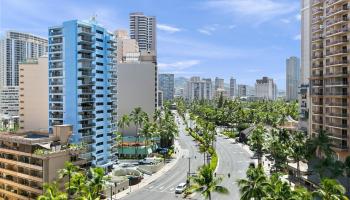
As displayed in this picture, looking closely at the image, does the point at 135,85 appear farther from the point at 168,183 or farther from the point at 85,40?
the point at 168,183

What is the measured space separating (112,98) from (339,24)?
67.2 metres

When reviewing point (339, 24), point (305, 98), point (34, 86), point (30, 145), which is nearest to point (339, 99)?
point (339, 24)

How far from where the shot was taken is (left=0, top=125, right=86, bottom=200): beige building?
259ft

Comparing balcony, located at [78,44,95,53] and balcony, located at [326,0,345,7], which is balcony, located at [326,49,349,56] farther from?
balcony, located at [78,44,95,53]

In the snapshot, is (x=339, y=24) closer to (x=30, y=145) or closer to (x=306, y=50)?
(x=306, y=50)

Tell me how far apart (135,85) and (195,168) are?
59599 mm

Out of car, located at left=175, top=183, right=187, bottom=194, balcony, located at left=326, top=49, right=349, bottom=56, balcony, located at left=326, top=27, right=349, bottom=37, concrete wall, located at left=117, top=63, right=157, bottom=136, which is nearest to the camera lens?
car, located at left=175, top=183, right=187, bottom=194

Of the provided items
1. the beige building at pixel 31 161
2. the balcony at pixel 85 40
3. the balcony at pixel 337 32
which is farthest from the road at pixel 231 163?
the balcony at pixel 85 40

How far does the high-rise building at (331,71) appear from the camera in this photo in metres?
91.6

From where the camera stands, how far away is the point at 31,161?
8162 centimetres

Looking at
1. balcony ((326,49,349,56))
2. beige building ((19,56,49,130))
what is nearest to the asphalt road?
balcony ((326,49,349,56))

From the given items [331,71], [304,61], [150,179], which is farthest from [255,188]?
[304,61]

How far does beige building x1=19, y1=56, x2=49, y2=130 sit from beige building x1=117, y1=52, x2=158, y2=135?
51.7 metres

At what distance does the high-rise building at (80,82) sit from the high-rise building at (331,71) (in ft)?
200
